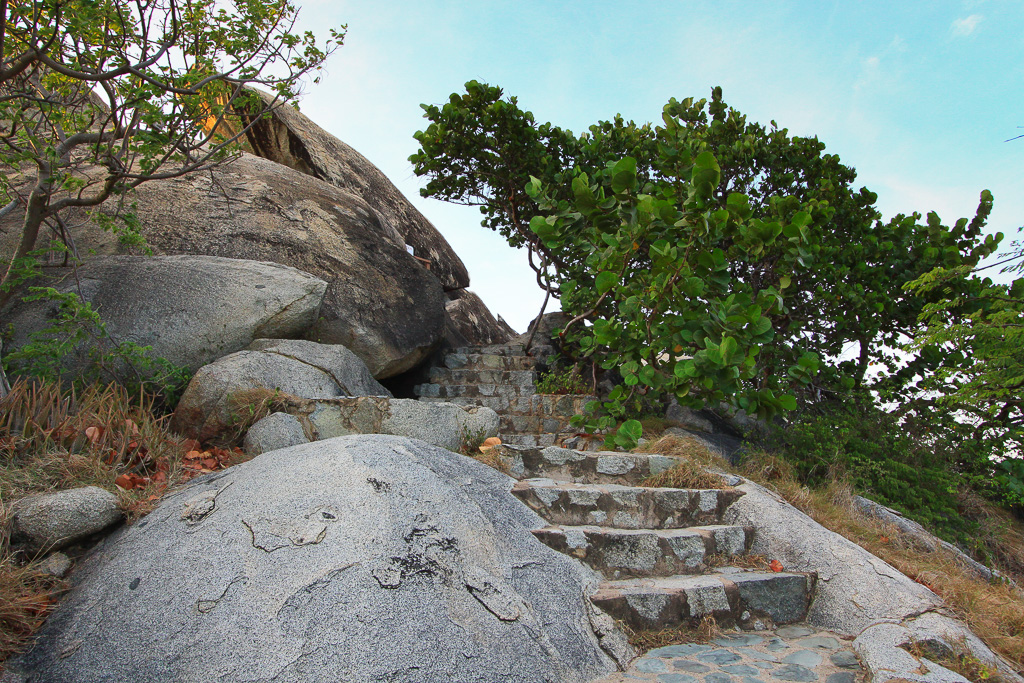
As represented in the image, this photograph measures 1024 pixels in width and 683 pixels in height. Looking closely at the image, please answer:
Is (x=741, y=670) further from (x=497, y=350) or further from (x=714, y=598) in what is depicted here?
(x=497, y=350)

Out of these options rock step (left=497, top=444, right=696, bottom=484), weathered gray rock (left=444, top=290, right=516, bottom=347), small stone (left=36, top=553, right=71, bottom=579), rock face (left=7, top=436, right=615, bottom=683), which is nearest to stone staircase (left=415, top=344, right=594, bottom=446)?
weathered gray rock (left=444, top=290, right=516, bottom=347)

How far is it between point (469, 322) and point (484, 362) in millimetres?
2672

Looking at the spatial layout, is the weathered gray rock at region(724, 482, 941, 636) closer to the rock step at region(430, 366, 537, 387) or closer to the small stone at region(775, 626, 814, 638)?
the small stone at region(775, 626, 814, 638)

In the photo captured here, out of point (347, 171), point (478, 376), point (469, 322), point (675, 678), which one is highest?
point (347, 171)

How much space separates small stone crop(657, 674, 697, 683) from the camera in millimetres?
2740

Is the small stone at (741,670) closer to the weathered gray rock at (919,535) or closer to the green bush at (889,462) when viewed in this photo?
the weathered gray rock at (919,535)

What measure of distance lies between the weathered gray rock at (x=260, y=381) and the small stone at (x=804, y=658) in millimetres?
3782

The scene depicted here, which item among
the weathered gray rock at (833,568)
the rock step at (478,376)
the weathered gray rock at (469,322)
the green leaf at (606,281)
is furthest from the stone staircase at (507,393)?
the green leaf at (606,281)

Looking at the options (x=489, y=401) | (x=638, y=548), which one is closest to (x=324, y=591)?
(x=638, y=548)

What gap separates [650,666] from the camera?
2.92 meters

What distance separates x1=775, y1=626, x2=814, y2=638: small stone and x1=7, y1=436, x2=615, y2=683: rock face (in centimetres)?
116

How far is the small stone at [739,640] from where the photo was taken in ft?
10.7

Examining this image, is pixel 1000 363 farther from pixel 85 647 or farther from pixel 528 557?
pixel 85 647

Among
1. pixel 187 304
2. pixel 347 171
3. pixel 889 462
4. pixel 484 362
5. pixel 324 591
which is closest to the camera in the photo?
pixel 324 591
